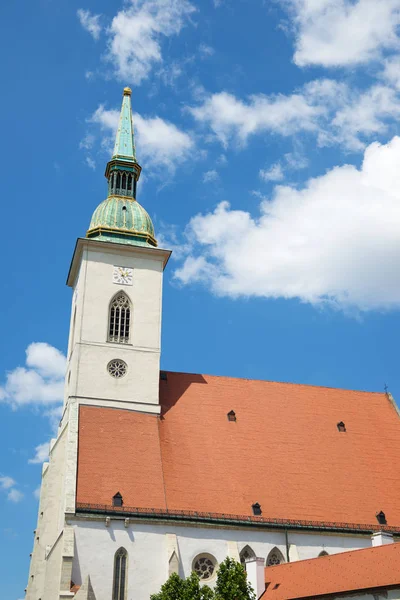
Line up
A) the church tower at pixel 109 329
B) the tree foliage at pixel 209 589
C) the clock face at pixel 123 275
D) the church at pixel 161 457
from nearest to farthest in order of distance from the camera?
1. the tree foliage at pixel 209 589
2. the church at pixel 161 457
3. the church tower at pixel 109 329
4. the clock face at pixel 123 275

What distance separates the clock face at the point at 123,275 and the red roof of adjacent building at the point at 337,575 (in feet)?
49.7

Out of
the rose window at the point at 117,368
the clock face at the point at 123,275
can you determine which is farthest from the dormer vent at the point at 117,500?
the clock face at the point at 123,275

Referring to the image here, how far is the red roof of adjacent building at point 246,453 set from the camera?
1348 inches

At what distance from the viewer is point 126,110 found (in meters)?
45.4

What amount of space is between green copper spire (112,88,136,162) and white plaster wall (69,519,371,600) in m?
19.4

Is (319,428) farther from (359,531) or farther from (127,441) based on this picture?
(127,441)

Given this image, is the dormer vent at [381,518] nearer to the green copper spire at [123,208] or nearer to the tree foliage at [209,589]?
the tree foliage at [209,589]

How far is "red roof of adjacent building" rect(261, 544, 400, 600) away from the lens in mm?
26781

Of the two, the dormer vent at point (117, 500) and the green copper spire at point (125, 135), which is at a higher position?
the green copper spire at point (125, 135)

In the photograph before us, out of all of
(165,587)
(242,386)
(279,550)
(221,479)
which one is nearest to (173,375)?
(242,386)

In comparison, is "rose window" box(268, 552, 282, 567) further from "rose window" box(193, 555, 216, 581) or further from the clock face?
the clock face

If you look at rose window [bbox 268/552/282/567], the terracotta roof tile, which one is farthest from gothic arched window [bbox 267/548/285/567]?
the terracotta roof tile

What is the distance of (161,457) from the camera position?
3538 cm

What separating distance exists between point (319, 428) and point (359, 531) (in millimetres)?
5839
